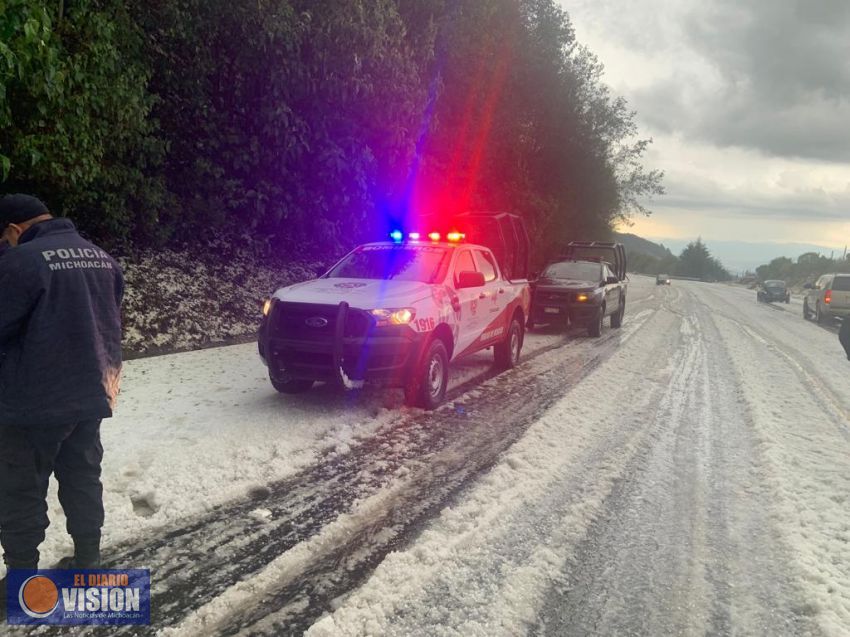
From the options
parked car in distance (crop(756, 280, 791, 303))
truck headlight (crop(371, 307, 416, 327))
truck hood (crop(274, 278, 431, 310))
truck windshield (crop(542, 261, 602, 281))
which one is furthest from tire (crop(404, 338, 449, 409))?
parked car in distance (crop(756, 280, 791, 303))

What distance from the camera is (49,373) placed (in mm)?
2650

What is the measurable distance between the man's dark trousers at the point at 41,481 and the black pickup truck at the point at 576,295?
11.0m

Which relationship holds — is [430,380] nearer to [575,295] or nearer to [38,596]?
[38,596]

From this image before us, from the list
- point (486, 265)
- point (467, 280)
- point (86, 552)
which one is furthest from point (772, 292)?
point (86, 552)

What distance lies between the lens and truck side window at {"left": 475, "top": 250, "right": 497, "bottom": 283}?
7990mm

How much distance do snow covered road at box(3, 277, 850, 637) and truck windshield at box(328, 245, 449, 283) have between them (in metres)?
1.44

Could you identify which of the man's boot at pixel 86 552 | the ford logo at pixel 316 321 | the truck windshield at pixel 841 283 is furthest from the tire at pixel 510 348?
the truck windshield at pixel 841 283

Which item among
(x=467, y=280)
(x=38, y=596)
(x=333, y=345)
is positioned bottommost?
(x=38, y=596)

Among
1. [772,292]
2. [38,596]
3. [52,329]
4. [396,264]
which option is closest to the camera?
[52,329]

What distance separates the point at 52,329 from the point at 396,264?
4.62 m

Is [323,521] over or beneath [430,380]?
beneath

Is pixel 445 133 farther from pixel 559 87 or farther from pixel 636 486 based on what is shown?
pixel 636 486

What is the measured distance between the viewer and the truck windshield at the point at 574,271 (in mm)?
13534

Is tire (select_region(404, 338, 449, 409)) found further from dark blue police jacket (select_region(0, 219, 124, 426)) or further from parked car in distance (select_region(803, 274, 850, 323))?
parked car in distance (select_region(803, 274, 850, 323))
